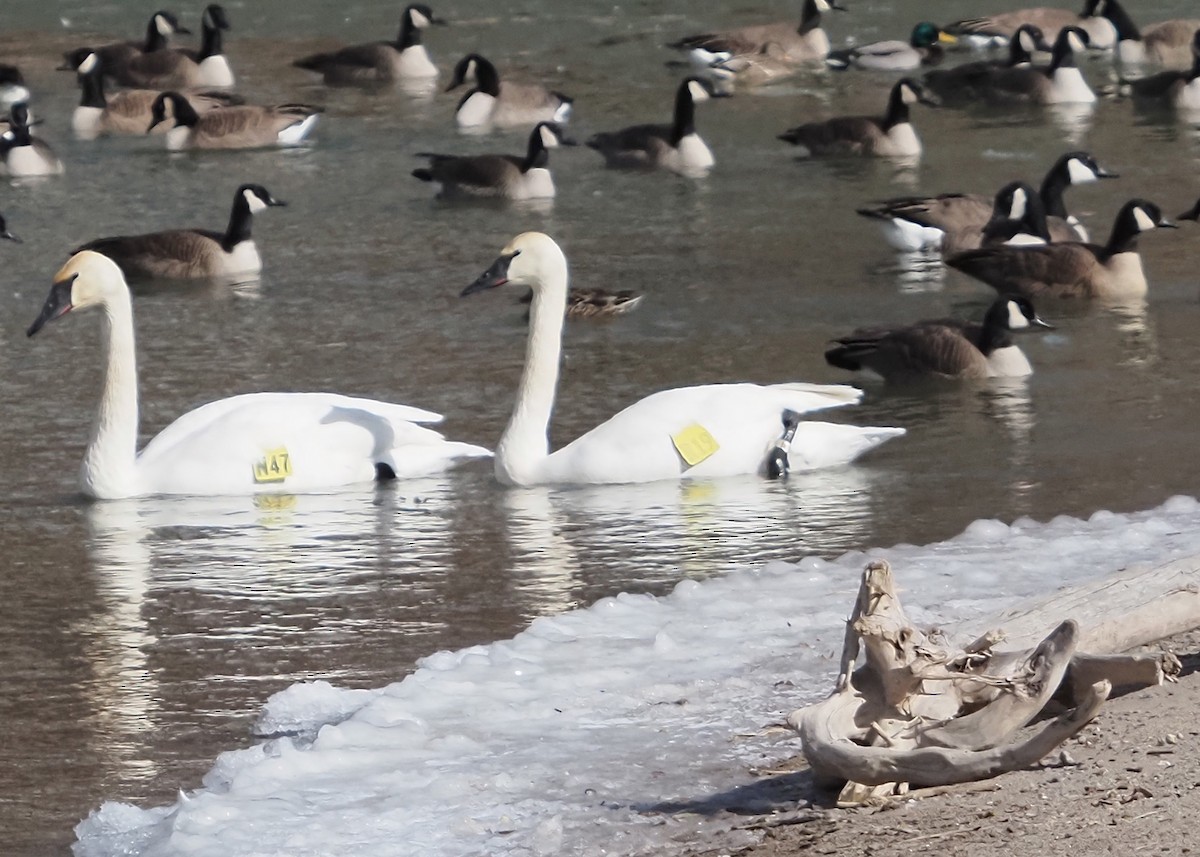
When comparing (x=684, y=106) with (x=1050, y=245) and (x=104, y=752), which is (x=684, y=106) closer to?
(x=1050, y=245)

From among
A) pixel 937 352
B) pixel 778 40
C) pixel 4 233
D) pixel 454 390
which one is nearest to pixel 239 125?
pixel 4 233

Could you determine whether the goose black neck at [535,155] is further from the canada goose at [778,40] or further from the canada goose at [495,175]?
the canada goose at [778,40]

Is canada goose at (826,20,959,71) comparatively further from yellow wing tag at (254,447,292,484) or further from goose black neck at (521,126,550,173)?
yellow wing tag at (254,447,292,484)

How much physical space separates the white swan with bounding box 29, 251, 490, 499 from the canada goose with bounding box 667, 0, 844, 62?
1525 centimetres

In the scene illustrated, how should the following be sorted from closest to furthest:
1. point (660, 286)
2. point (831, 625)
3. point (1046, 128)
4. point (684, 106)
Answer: point (831, 625) < point (660, 286) < point (684, 106) < point (1046, 128)

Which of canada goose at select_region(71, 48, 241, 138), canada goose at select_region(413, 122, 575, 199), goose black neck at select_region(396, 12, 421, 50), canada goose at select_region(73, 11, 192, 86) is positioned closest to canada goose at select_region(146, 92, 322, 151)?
canada goose at select_region(71, 48, 241, 138)

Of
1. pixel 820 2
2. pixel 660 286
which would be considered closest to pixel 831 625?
pixel 660 286

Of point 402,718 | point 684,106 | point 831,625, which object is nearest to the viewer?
point 402,718

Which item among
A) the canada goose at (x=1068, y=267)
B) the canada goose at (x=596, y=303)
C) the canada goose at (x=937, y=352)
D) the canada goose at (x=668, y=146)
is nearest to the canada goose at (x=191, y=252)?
the canada goose at (x=596, y=303)

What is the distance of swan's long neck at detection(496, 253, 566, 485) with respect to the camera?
9.70 m

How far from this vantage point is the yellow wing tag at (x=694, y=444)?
30.9ft

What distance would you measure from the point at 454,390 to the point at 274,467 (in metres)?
2.16

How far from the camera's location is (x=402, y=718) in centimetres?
611

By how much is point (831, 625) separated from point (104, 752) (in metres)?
2.24
